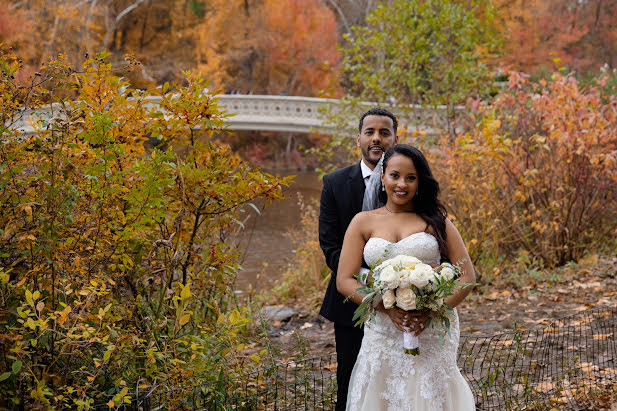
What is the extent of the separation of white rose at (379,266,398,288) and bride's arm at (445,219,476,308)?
15.5 inches

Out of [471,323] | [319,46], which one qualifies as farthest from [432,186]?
[319,46]

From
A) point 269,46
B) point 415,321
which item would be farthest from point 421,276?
point 269,46

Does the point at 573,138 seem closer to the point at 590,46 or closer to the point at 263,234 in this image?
the point at 263,234

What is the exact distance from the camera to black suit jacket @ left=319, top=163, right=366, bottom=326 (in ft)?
12.8

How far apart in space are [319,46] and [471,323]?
91.5 ft

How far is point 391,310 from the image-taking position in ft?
10.9

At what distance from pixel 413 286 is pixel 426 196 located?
55 centimetres

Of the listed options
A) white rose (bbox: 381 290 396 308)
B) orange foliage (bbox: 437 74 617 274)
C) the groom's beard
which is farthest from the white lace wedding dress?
orange foliage (bbox: 437 74 617 274)

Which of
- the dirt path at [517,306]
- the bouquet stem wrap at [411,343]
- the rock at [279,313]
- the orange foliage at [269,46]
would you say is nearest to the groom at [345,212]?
the bouquet stem wrap at [411,343]

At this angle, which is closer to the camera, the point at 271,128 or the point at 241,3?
the point at 271,128

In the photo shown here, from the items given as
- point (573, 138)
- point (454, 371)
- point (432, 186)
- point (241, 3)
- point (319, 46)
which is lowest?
point (454, 371)

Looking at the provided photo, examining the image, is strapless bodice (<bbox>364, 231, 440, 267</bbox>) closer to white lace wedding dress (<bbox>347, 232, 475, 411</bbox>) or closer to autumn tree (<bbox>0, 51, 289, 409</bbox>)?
white lace wedding dress (<bbox>347, 232, 475, 411</bbox>)

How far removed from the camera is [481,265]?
9.49 metres

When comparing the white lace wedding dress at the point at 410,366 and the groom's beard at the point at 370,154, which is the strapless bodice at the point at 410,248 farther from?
the groom's beard at the point at 370,154
